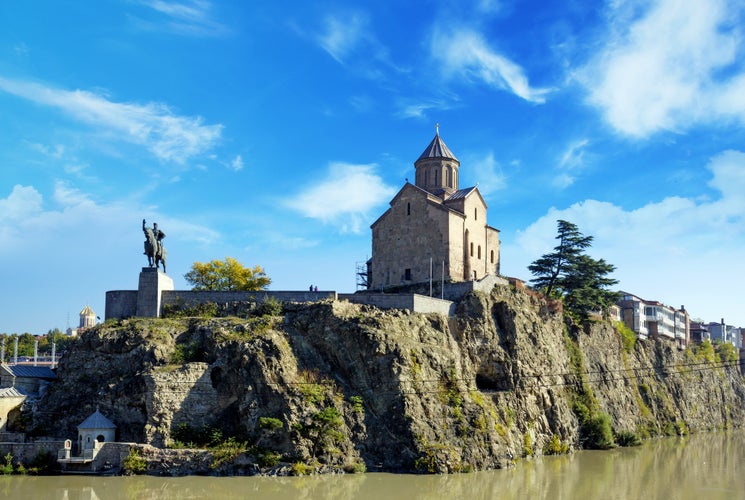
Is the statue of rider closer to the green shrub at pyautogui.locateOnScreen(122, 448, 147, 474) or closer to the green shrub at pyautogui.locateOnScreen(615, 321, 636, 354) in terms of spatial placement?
the green shrub at pyautogui.locateOnScreen(122, 448, 147, 474)

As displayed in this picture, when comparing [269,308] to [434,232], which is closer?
[269,308]

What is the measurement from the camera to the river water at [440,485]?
28.8m

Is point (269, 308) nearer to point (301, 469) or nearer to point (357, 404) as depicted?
point (357, 404)

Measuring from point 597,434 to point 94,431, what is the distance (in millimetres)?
29102

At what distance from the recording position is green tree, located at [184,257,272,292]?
50125mm

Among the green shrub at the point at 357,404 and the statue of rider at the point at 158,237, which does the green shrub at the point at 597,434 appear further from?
the statue of rider at the point at 158,237

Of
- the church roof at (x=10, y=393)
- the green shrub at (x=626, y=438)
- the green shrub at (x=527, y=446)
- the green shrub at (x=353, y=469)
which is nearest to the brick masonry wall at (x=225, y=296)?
the church roof at (x=10, y=393)

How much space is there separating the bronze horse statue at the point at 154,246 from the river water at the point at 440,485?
1372cm

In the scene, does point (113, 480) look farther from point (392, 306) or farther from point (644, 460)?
point (644, 460)

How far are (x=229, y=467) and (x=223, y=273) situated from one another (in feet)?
67.8

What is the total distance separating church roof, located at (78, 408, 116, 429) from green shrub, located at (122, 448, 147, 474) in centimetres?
201

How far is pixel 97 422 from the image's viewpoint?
33.2 metres

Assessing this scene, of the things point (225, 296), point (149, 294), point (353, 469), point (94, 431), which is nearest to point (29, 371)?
point (149, 294)

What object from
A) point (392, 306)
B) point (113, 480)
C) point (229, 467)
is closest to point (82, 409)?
point (113, 480)
